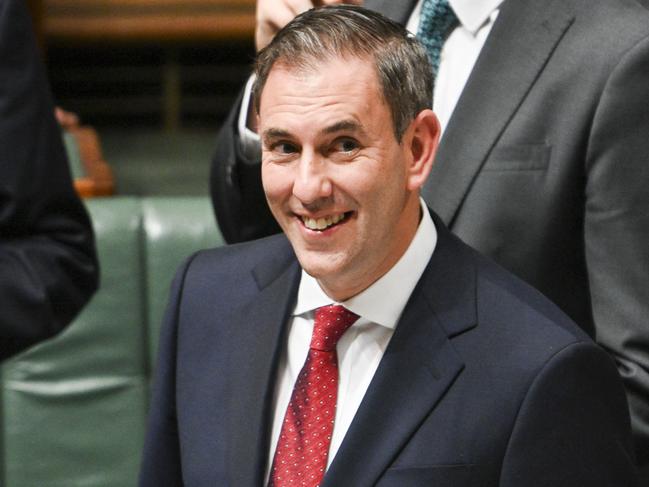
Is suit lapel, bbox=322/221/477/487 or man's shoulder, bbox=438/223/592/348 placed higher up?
man's shoulder, bbox=438/223/592/348

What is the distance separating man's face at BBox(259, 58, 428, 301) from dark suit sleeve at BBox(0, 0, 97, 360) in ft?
1.86

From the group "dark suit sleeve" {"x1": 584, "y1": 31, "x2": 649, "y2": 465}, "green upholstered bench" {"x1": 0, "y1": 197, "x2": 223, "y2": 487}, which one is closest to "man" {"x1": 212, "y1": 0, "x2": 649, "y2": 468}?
"dark suit sleeve" {"x1": 584, "y1": 31, "x2": 649, "y2": 465}

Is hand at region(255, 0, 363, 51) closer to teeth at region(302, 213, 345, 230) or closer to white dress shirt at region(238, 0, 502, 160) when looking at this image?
white dress shirt at region(238, 0, 502, 160)

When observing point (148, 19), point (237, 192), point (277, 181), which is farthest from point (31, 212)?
point (148, 19)

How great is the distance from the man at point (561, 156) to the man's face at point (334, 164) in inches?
11.5

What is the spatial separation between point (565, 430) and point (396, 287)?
27 centimetres

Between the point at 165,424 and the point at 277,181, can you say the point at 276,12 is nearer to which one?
the point at 277,181

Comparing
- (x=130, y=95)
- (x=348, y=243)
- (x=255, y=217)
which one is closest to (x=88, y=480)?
(x=255, y=217)

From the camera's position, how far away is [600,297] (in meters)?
1.71

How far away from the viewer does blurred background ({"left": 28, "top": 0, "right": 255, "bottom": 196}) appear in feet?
18.2

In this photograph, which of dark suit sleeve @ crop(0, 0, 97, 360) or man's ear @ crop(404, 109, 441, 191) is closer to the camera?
man's ear @ crop(404, 109, 441, 191)

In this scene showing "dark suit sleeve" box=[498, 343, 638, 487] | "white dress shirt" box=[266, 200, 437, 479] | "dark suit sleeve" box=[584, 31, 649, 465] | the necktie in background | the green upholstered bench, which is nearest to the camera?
"dark suit sleeve" box=[498, 343, 638, 487]

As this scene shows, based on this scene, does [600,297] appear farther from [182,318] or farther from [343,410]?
[182,318]

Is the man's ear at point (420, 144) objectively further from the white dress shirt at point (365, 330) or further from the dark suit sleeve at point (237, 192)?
the dark suit sleeve at point (237, 192)
